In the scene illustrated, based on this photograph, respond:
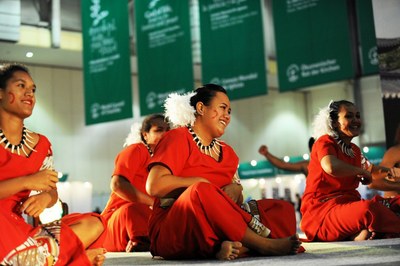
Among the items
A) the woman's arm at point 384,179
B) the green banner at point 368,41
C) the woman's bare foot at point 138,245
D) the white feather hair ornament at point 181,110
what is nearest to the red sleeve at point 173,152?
the white feather hair ornament at point 181,110

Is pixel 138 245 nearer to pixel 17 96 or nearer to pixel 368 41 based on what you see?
pixel 17 96

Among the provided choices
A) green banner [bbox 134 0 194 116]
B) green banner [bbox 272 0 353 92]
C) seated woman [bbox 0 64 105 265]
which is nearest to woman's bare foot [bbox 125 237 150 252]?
seated woman [bbox 0 64 105 265]

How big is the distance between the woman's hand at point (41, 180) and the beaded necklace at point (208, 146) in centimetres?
102

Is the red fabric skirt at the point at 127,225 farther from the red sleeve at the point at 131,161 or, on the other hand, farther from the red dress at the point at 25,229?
the red dress at the point at 25,229

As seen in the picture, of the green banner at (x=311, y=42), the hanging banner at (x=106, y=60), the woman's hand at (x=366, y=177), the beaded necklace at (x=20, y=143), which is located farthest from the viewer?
the hanging banner at (x=106, y=60)

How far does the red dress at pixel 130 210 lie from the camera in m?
4.90

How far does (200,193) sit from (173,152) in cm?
31

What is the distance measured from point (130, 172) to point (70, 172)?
10.3 meters

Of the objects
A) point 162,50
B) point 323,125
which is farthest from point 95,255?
point 162,50

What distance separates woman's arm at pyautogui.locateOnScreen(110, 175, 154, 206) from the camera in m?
4.85

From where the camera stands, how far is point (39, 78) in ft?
48.1

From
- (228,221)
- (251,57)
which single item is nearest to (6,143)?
(228,221)

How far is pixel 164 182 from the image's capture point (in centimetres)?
327

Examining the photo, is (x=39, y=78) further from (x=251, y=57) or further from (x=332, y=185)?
(x=332, y=185)
